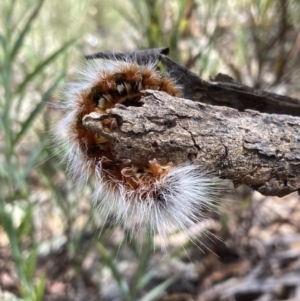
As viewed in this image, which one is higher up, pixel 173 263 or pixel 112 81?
pixel 112 81

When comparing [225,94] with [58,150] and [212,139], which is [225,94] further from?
[58,150]

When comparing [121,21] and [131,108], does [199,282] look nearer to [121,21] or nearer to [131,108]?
[131,108]

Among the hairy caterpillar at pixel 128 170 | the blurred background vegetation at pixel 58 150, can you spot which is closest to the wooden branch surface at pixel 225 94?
the hairy caterpillar at pixel 128 170

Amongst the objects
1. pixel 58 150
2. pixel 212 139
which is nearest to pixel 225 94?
pixel 212 139

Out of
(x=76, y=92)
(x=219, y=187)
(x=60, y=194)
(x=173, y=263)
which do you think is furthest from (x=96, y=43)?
(x=219, y=187)

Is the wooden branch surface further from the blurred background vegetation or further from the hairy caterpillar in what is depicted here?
the blurred background vegetation

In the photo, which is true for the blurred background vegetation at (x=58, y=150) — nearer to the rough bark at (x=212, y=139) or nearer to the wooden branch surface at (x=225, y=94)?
the wooden branch surface at (x=225, y=94)
